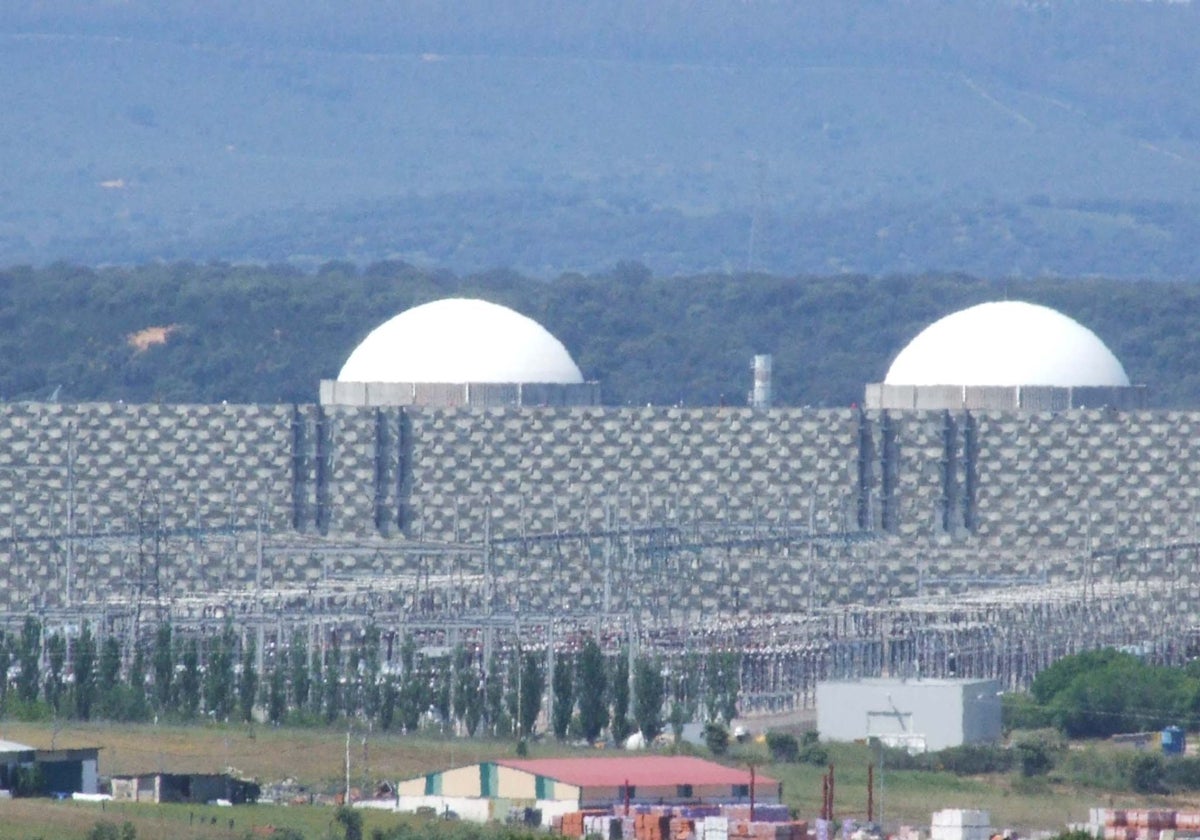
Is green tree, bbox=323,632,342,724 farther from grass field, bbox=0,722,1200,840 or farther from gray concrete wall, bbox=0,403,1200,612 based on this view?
gray concrete wall, bbox=0,403,1200,612

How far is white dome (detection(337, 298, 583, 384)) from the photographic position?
78.5 m

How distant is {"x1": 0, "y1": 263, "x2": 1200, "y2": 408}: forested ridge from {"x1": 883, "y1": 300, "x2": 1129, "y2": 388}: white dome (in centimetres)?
4541

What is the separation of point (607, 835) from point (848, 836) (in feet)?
9.83

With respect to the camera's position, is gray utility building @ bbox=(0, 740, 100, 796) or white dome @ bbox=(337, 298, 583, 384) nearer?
gray utility building @ bbox=(0, 740, 100, 796)

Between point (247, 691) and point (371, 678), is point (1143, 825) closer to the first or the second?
point (371, 678)

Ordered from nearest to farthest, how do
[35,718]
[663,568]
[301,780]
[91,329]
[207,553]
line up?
[301,780] → [35,718] → [663,568] → [207,553] → [91,329]

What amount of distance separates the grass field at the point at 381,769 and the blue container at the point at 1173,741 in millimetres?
4416

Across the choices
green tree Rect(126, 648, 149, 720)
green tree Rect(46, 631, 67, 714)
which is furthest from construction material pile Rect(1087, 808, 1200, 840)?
green tree Rect(46, 631, 67, 714)

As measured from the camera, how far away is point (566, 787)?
4569 centimetres

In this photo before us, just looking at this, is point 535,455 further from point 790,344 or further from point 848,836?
point 790,344

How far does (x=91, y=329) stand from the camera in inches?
5295

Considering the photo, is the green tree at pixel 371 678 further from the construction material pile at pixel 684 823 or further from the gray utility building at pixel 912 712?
the construction material pile at pixel 684 823

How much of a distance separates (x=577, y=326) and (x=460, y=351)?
63.8m

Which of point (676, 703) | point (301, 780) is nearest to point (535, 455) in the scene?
point (676, 703)
